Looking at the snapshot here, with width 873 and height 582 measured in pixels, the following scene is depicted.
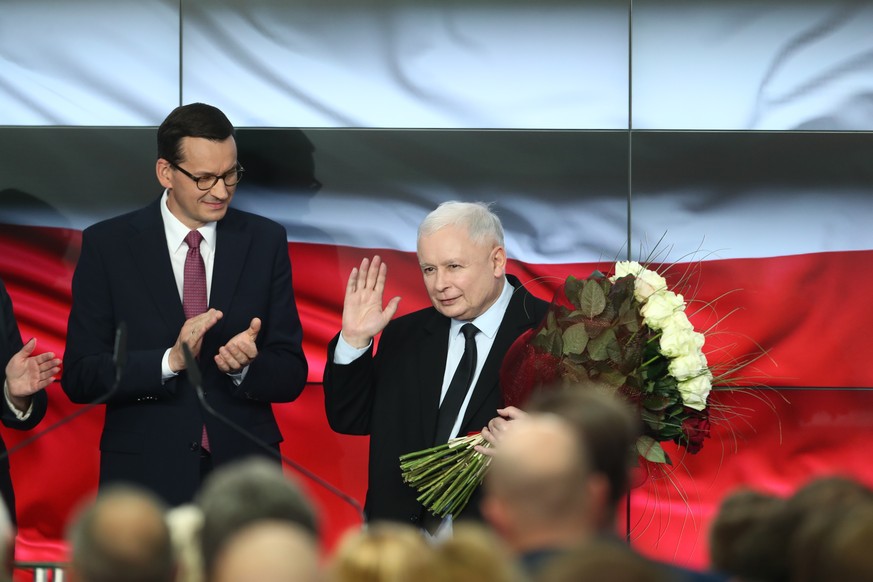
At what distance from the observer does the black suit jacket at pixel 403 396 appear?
3529mm

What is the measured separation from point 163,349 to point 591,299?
1.24 m

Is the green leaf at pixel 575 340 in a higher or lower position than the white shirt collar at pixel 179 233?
lower

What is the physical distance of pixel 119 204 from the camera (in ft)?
15.0

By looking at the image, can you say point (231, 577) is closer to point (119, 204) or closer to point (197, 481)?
point (197, 481)

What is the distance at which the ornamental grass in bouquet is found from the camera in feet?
10.7

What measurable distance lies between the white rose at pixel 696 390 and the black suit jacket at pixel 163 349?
111 centimetres

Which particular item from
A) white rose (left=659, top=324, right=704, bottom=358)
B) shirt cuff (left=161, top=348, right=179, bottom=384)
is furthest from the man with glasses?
white rose (left=659, top=324, right=704, bottom=358)

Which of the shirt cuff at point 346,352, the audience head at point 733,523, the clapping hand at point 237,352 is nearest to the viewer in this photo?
Answer: the audience head at point 733,523

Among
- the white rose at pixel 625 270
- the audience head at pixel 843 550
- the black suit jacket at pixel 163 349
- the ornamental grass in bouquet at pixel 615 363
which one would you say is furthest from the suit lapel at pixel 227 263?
the audience head at pixel 843 550

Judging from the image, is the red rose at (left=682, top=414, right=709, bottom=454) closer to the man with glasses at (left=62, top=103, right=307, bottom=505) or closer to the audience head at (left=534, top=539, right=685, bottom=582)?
the man with glasses at (left=62, top=103, right=307, bottom=505)

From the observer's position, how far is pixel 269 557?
1.61m

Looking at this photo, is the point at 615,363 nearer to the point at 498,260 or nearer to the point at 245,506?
the point at 498,260

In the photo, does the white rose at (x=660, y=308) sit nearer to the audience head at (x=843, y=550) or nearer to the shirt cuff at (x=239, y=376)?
the shirt cuff at (x=239, y=376)

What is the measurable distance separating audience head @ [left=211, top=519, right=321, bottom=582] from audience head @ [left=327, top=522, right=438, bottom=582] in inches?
1.8
